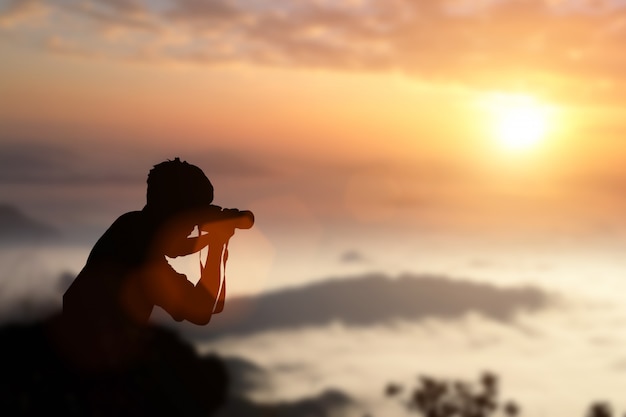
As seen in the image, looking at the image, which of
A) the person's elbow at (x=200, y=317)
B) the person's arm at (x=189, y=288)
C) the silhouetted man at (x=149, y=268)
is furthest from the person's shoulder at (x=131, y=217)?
the person's elbow at (x=200, y=317)

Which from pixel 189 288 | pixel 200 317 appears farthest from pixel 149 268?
pixel 200 317

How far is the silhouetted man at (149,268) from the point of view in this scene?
7.40m

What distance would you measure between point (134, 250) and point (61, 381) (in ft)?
4.78

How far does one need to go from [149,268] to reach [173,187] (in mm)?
884

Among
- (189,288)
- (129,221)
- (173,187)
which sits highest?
(173,187)

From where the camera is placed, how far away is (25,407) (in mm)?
38594

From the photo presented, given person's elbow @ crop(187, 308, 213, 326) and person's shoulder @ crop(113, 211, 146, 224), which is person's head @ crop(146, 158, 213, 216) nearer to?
person's shoulder @ crop(113, 211, 146, 224)

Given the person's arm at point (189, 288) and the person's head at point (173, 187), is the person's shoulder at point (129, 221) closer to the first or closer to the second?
the person's head at point (173, 187)

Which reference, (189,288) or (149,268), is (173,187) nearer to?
(149,268)

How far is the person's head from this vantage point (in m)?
7.88

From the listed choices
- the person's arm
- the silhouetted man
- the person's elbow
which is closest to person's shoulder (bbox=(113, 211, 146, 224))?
the silhouetted man

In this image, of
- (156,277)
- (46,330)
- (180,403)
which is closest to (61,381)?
(46,330)

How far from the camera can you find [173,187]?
25.9ft

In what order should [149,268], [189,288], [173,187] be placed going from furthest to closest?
1. [189,288]
2. [173,187]
3. [149,268]
